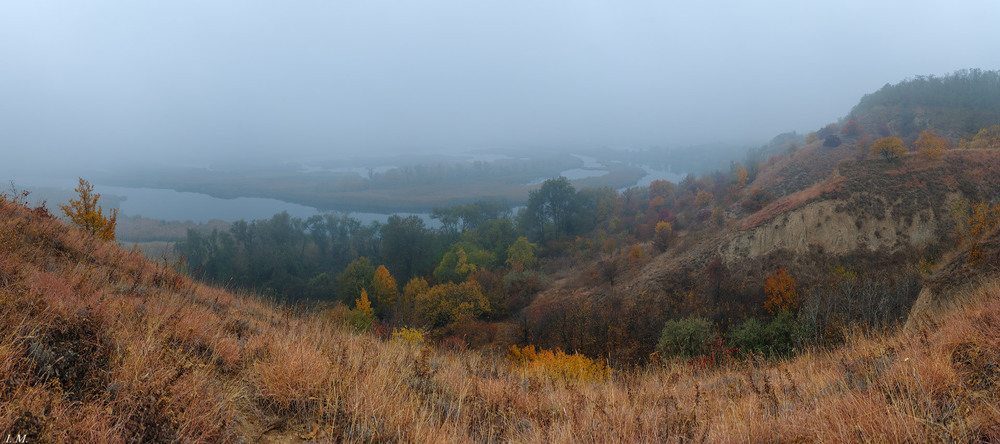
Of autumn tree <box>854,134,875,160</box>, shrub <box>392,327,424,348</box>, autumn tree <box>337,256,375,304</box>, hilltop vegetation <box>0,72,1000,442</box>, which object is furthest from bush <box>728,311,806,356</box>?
autumn tree <box>854,134,875,160</box>

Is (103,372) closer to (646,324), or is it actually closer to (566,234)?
(646,324)

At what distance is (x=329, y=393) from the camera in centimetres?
356

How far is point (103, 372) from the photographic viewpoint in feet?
9.73

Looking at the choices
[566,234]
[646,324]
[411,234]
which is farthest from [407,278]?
[646,324]

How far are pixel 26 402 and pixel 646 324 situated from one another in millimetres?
25434

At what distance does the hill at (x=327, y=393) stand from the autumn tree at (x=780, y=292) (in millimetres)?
21027

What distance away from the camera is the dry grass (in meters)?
2.74

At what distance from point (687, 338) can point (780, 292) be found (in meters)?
12.6

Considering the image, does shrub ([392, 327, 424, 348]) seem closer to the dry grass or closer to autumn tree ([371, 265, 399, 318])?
the dry grass

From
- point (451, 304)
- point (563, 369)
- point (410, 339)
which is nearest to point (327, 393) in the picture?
point (563, 369)

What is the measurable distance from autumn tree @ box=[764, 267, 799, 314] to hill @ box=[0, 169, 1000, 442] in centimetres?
2103

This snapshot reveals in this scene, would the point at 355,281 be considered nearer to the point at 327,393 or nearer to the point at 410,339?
the point at 410,339

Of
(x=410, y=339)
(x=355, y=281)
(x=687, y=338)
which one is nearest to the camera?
(x=410, y=339)

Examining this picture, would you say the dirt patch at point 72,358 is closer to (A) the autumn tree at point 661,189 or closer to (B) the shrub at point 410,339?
(B) the shrub at point 410,339
